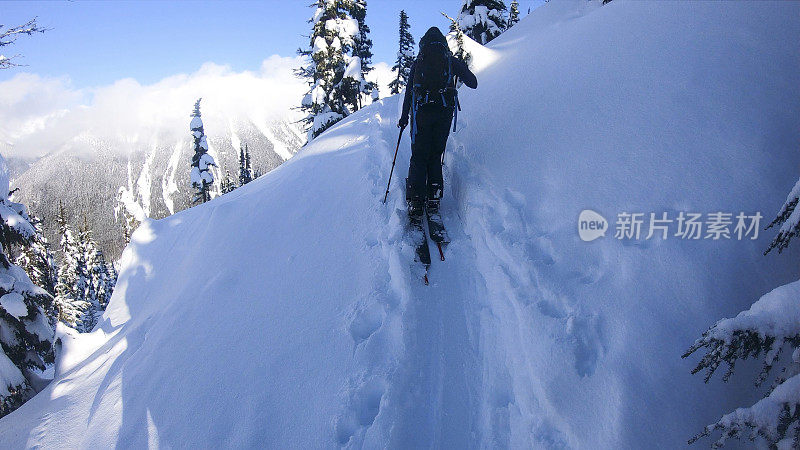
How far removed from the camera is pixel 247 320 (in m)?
4.44

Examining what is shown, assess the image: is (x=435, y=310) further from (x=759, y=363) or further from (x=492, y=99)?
(x=492, y=99)

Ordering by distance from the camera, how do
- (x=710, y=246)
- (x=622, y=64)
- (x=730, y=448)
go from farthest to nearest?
1. (x=622, y=64)
2. (x=710, y=246)
3. (x=730, y=448)

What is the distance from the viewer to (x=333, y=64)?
20.5 m

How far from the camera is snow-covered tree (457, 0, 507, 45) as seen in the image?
21.8 metres

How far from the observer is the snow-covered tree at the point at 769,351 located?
6.21 feet

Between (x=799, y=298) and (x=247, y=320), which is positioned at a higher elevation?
(x=799, y=298)

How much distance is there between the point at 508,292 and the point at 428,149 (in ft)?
9.18

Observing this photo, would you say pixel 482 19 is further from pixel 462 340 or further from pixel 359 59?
pixel 462 340

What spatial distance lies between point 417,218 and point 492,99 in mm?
3780

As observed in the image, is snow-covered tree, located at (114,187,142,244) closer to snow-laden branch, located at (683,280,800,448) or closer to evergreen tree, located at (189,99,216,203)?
evergreen tree, located at (189,99,216,203)

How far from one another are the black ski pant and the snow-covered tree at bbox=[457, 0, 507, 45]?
19.2 m

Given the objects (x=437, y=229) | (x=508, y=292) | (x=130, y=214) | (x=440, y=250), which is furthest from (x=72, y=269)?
(x=508, y=292)

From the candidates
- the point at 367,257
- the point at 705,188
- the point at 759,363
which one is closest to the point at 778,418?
the point at 759,363

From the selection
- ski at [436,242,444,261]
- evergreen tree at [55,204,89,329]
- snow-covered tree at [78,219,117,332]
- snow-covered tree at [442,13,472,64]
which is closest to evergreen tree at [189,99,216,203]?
evergreen tree at [55,204,89,329]
